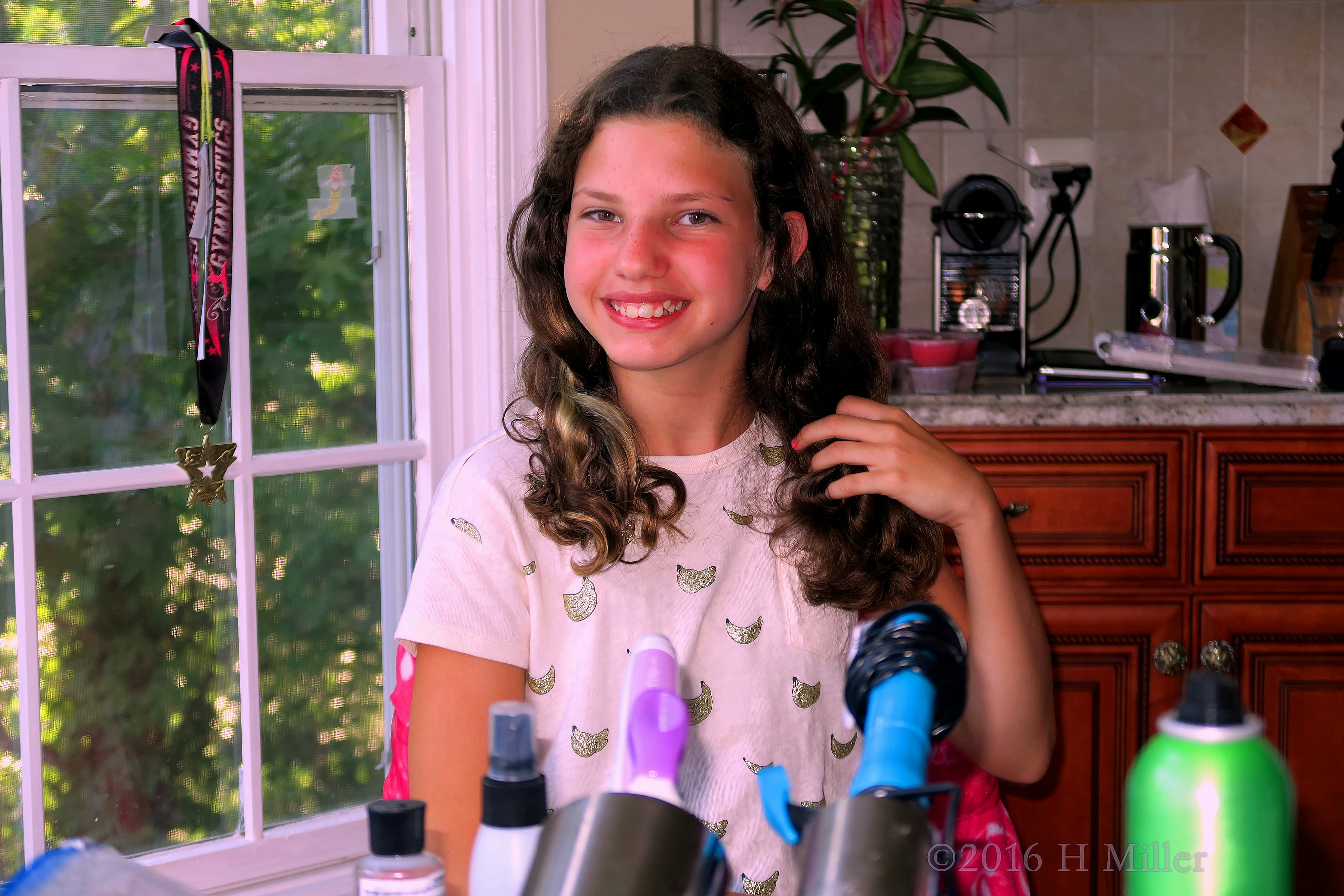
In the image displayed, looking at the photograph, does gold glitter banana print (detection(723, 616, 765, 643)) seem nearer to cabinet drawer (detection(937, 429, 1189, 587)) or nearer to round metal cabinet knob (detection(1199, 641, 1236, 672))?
cabinet drawer (detection(937, 429, 1189, 587))

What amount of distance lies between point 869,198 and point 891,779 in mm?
1517

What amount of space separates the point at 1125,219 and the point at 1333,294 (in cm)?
50

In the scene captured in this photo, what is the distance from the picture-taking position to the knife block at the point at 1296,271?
1909 mm

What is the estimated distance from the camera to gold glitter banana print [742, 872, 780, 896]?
42.2 inches

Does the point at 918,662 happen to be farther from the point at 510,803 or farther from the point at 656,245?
the point at 656,245

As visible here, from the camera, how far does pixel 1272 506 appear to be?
1676 millimetres

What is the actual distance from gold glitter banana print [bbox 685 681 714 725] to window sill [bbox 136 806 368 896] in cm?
64

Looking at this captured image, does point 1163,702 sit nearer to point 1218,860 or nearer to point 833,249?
point 833,249

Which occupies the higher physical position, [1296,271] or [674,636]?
[1296,271]

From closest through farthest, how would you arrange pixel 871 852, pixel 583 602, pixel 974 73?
pixel 871 852 < pixel 583 602 < pixel 974 73

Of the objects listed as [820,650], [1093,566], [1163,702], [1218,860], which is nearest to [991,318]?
[1093,566]

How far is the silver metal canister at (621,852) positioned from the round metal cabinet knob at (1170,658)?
4.72 ft

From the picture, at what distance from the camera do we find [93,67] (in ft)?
4.50

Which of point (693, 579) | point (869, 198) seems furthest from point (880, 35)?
point (693, 579)
